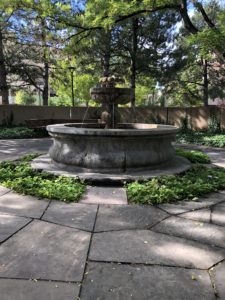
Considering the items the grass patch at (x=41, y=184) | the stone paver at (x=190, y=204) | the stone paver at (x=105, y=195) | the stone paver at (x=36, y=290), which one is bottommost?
the stone paver at (x=36, y=290)

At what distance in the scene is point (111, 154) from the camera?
5.75m

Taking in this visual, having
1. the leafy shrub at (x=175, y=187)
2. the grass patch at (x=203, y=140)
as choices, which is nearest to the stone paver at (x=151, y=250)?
the leafy shrub at (x=175, y=187)

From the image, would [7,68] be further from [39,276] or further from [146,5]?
[39,276]

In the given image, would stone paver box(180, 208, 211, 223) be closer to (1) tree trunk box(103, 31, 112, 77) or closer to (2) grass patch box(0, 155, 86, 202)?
(2) grass patch box(0, 155, 86, 202)

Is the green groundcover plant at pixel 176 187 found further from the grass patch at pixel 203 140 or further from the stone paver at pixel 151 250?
the grass patch at pixel 203 140

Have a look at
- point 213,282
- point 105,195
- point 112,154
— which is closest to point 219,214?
point 105,195

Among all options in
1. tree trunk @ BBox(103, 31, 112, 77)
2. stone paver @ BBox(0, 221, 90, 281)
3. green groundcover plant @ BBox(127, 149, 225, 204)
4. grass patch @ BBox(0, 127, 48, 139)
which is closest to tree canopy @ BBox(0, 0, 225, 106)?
tree trunk @ BBox(103, 31, 112, 77)

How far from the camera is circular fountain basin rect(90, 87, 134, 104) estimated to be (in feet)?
26.8

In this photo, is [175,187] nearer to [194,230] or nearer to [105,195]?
[105,195]

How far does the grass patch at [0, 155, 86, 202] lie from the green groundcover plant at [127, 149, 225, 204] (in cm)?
79

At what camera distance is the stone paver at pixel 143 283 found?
236 centimetres

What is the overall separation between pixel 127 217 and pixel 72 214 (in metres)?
0.64

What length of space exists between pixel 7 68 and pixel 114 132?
16.3 m

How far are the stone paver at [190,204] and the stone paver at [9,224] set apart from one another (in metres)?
1.71
